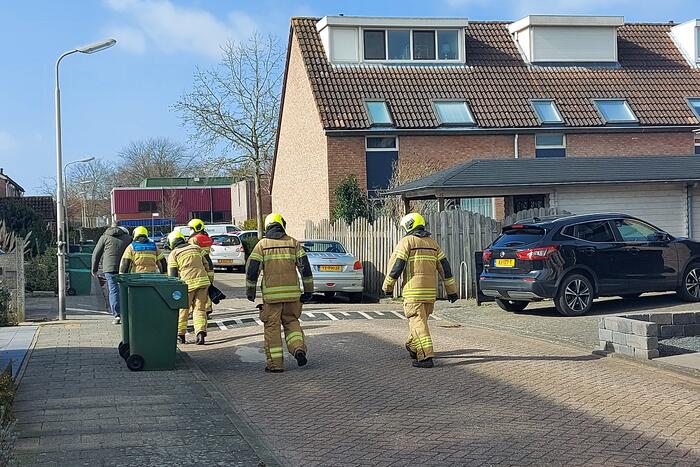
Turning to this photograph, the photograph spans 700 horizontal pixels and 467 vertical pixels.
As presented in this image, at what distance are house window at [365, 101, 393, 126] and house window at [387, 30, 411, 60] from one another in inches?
107

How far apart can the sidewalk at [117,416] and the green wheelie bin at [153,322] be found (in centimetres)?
22

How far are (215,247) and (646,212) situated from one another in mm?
17535

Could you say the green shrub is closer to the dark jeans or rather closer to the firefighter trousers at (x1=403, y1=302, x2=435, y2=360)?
the dark jeans

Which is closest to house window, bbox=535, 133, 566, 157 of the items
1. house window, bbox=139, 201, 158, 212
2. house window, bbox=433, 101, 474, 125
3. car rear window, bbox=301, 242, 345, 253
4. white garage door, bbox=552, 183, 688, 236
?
house window, bbox=433, 101, 474, 125

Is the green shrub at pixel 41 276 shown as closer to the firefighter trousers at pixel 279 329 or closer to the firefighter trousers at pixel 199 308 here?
the firefighter trousers at pixel 199 308

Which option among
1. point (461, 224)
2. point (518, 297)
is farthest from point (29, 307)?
point (518, 297)

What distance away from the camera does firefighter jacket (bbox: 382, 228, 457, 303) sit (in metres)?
10.5

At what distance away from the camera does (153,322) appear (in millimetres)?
10570

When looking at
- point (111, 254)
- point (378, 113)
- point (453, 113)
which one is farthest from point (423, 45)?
point (111, 254)

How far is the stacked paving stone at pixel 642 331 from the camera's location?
1025cm

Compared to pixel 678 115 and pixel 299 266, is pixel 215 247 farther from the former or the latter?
pixel 299 266

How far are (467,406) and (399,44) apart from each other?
25.7m

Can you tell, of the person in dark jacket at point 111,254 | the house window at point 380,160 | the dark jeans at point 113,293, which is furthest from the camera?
the house window at point 380,160

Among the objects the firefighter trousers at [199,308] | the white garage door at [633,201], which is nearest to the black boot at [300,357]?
the firefighter trousers at [199,308]
